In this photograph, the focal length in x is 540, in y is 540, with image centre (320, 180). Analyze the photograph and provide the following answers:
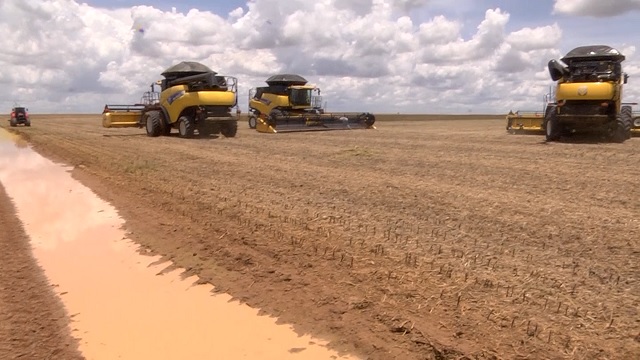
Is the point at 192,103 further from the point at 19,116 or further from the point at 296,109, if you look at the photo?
the point at 19,116

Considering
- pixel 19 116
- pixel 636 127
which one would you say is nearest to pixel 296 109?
pixel 636 127

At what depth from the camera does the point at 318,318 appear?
4.54 m

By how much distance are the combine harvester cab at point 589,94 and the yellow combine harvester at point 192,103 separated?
12.8 metres

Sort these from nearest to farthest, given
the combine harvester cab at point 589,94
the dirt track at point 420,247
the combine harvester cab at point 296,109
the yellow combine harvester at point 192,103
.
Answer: the dirt track at point 420,247 → the combine harvester cab at point 589,94 → the yellow combine harvester at point 192,103 → the combine harvester cab at point 296,109

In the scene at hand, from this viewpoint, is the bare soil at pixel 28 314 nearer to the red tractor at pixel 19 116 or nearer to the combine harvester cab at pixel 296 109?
the combine harvester cab at pixel 296 109

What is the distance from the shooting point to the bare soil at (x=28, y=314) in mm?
4172

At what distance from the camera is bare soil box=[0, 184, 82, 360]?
13.7 feet

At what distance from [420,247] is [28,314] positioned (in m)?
3.92

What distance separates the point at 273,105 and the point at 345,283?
1102 inches

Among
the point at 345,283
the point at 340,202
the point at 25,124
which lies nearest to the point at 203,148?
the point at 340,202

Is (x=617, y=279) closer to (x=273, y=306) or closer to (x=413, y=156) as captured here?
(x=273, y=306)

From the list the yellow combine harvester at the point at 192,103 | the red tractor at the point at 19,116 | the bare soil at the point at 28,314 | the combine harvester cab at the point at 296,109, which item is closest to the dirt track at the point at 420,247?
the bare soil at the point at 28,314

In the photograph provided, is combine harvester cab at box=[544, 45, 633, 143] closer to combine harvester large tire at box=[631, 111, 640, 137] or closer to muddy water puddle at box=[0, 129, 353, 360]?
combine harvester large tire at box=[631, 111, 640, 137]

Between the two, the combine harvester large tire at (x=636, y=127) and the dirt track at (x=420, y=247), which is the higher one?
the combine harvester large tire at (x=636, y=127)
